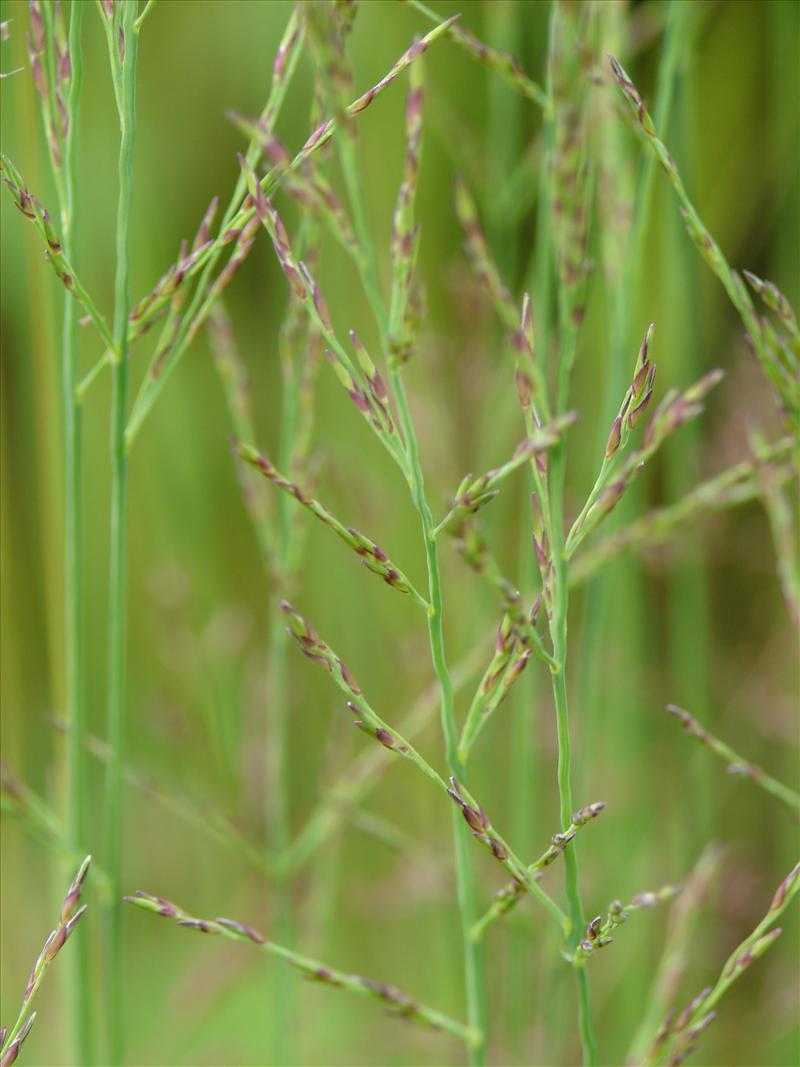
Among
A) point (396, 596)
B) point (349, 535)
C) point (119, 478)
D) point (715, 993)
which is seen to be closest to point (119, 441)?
point (119, 478)

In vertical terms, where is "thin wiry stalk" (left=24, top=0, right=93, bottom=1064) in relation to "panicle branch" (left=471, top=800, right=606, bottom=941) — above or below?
above

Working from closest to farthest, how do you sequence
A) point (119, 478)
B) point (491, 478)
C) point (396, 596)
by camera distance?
point (491, 478), point (119, 478), point (396, 596)

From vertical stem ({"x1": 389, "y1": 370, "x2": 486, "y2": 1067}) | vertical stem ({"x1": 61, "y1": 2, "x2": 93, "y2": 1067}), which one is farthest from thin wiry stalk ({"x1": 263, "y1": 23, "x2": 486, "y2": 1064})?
vertical stem ({"x1": 61, "y1": 2, "x2": 93, "y2": 1067})

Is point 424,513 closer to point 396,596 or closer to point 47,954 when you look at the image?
point 47,954

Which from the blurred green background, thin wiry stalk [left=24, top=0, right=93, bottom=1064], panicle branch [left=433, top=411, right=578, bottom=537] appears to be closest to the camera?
panicle branch [left=433, top=411, right=578, bottom=537]

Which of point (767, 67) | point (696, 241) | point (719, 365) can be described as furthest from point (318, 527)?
point (696, 241)

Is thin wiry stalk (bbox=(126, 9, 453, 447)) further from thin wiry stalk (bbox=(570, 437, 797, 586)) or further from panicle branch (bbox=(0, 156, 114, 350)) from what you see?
thin wiry stalk (bbox=(570, 437, 797, 586))

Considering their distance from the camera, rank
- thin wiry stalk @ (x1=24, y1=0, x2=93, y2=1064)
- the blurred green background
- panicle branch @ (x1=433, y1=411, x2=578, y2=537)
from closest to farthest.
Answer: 1. panicle branch @ (x1=433, y1=411, x2=578, y2=537)
2. thin wiry stalk @ (x1=24, y1=0, x2=93, y2=1064)
3. the blurred green background
